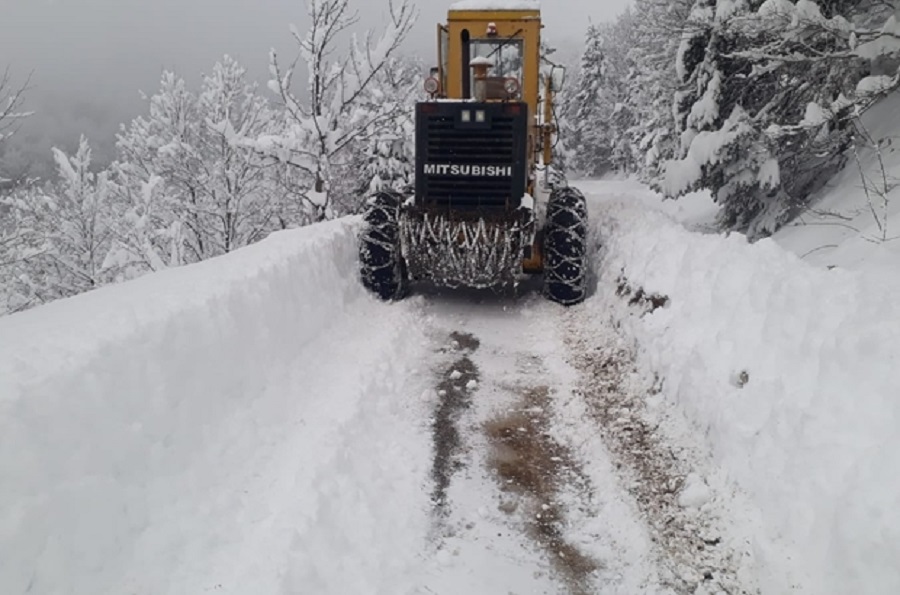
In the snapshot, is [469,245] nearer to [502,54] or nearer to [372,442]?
[502,54]

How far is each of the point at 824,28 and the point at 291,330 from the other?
6.05m

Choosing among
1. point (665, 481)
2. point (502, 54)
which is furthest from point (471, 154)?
point (665, 481)

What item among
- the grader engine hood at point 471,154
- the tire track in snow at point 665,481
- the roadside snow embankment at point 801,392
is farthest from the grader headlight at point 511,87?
the roadside snow embankment at point 801,392

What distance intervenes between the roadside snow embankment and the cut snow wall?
3150 mm

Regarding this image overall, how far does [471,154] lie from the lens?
312 inches

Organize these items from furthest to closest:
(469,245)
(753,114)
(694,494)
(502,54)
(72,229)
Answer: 1. (72,229)
2. (753,114)
3. (502,54)
4. (469,245)
5. (694,494)

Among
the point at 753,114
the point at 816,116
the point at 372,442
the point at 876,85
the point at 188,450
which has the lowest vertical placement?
the point at 372,442

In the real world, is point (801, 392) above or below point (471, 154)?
below

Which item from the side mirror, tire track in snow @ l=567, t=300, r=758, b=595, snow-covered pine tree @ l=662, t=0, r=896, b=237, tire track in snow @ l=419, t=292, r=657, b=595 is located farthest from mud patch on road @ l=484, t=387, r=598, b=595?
snow-covered pine tree @ l=662, t=0, r=896, b=237

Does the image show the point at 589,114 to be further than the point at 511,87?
Yes

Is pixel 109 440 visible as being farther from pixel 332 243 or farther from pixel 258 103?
pixel 258 103

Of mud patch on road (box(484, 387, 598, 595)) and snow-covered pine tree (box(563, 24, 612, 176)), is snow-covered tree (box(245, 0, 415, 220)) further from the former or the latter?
snow-covered pine tree (box(563, 24, 612, 176))

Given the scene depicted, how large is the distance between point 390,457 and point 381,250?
4079 millimetres

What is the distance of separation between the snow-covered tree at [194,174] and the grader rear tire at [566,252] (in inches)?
496
